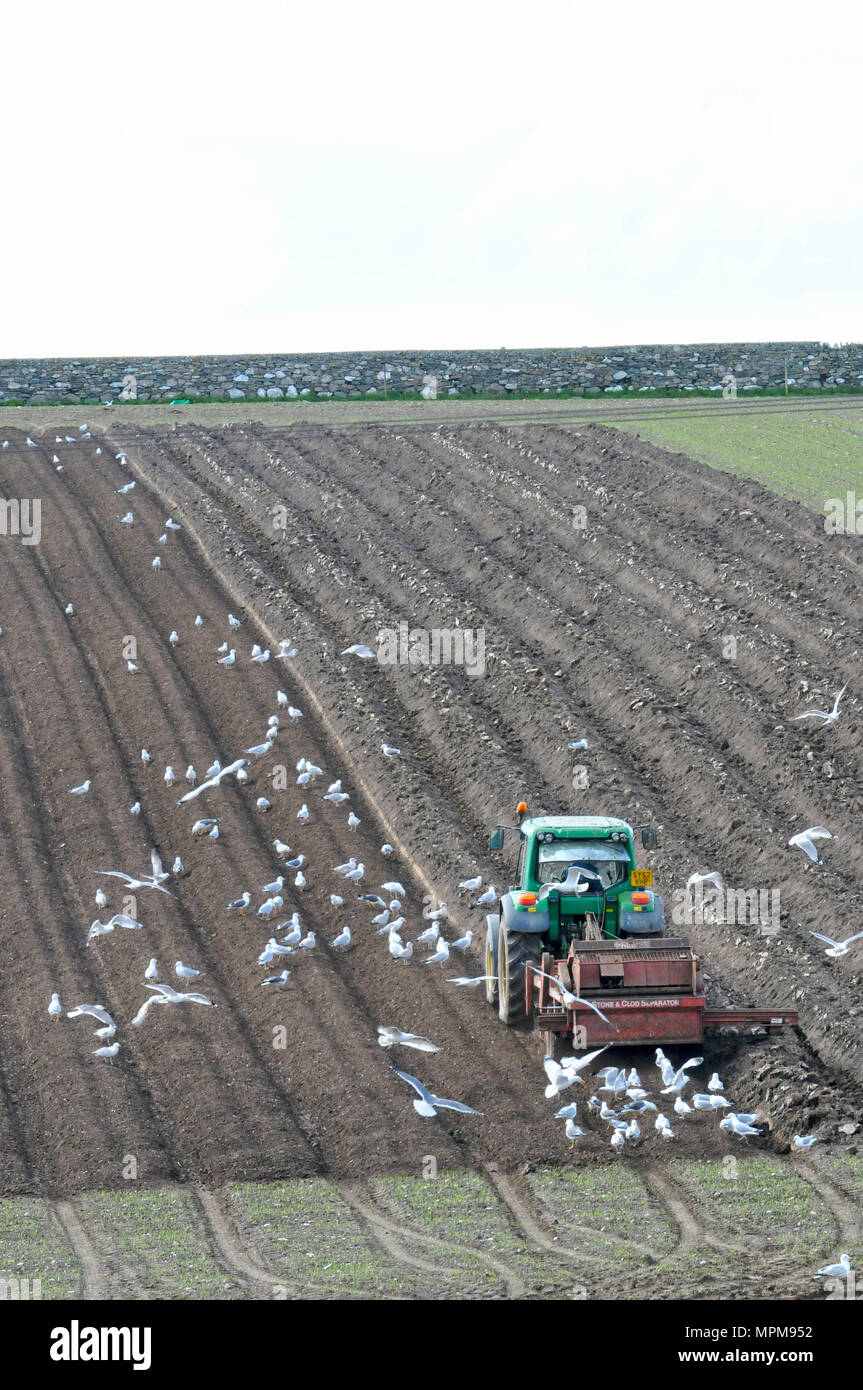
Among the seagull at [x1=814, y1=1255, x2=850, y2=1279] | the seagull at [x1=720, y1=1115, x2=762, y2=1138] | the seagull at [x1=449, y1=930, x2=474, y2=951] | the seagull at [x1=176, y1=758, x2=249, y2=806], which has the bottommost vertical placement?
the seagull at [x1=720, y1=1115, x2=762, y2=1138]

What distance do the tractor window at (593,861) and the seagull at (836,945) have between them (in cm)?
193

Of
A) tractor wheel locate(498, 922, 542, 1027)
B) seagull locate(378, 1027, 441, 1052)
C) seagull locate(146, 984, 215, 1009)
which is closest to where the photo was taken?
seagull locate(378, 1027, 441, 1052)

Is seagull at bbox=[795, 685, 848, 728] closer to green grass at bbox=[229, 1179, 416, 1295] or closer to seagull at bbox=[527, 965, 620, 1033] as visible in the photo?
seagull at bbox=[527, 965, 620, 1033]

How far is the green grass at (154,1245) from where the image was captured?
11.2 m

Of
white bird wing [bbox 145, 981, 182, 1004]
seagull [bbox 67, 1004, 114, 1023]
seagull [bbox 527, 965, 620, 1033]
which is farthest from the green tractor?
seagull [bbox 67, 1004, 114, 1023]

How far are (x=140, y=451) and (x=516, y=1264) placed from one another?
95.7 ft

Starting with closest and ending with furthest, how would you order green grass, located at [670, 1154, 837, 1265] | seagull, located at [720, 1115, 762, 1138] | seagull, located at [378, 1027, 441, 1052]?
green grass, located at [670, 1154, 837, 1265]
seagull, located at [720, 1115, 762, 1138]
seagull, located at [378, 1027, 441, 1052]

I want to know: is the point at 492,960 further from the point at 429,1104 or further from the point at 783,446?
the point at 783,446

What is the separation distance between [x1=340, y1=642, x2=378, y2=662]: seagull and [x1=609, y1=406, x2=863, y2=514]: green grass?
11465 mm

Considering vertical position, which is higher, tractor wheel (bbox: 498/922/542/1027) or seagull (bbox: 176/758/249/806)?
seagull (bbox: 176/758/249/806)

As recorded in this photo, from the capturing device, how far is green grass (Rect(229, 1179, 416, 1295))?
37.2ft

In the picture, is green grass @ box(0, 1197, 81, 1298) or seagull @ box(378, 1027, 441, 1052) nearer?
green grass @ box(0, 1197, 81, 1298)

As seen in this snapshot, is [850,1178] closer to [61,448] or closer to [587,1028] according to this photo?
[587,1028]

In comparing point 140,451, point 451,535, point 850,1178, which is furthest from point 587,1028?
point 140,451
